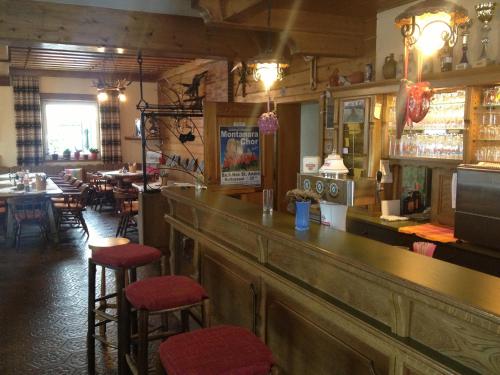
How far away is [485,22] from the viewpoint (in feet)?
11.0

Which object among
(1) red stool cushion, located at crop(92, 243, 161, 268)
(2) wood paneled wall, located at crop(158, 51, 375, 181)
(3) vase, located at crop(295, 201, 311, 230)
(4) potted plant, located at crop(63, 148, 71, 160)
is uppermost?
(2) wood paneled wall, located at crop(158, 51, 375, 181)

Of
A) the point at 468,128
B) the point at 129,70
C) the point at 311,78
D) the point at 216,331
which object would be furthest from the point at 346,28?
the point at 129,70

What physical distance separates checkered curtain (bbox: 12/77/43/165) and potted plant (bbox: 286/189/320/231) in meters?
9.51

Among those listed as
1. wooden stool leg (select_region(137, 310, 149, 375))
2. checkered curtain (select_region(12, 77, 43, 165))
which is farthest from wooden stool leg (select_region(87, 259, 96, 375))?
checkered curtain (select_region(12, 77, 43, 165))

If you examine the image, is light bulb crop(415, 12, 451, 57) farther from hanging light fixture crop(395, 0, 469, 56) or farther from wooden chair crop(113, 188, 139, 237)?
wooden chair crop(113, 188, 139, 237)

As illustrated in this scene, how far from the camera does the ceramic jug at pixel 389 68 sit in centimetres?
411

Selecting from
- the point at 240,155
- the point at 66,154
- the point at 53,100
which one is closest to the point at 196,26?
the point at 240,155

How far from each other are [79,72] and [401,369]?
34.8ft

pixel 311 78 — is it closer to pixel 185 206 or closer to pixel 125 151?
pixel 185 206

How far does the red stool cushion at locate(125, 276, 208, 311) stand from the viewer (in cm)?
239

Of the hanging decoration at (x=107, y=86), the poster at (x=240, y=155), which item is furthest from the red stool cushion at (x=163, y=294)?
the hanging decoration at (x=107, y=86)

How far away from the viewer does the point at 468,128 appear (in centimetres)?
339

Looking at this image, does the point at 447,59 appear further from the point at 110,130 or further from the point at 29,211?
the point at 110,130

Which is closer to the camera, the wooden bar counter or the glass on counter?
the wooden bar counter
